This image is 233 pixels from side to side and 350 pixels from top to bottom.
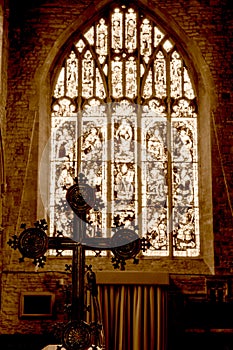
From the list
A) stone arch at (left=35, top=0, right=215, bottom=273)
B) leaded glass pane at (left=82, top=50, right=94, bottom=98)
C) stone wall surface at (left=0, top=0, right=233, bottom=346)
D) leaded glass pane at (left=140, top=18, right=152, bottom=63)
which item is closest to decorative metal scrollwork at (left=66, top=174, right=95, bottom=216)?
stone wall surface at (left=0, top=0, right=233, bottom=346)

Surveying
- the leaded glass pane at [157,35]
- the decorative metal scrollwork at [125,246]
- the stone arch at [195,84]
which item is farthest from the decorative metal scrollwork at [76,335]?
the leaded glass pane at [157,35]

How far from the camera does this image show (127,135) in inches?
424

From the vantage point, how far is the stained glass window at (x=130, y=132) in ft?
34.2

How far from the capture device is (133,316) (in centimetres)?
936

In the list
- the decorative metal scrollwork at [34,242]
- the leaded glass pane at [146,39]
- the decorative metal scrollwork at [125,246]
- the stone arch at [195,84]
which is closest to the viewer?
the decorative metal scrollwork at [34,242]

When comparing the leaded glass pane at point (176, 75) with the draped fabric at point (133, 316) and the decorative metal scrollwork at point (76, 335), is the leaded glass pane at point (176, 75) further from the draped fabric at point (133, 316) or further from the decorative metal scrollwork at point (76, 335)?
the decorative metal scrollwork at point (76, 335)

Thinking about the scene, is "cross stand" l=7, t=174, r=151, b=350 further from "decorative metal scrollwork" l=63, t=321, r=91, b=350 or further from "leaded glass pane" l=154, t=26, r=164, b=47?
"leaded glass pane" l=154, t=26, r=164, b=47

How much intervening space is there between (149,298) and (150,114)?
3.16m

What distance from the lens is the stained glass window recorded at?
10422 millimetres

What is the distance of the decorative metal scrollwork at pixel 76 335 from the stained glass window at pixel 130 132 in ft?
19.0

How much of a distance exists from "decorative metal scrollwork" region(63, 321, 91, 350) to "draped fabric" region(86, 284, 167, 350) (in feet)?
16.1

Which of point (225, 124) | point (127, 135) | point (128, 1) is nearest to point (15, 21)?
point (128, 1)

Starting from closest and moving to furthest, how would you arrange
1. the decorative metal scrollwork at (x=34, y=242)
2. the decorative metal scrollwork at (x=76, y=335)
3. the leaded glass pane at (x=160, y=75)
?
the decorative metal scrollwork at (x=76, y=335) → the decorative metal scrollwork at (x=34, y=242) → the leaded glass pane at (x=160, y=75)

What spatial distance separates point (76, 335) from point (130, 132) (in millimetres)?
6579
